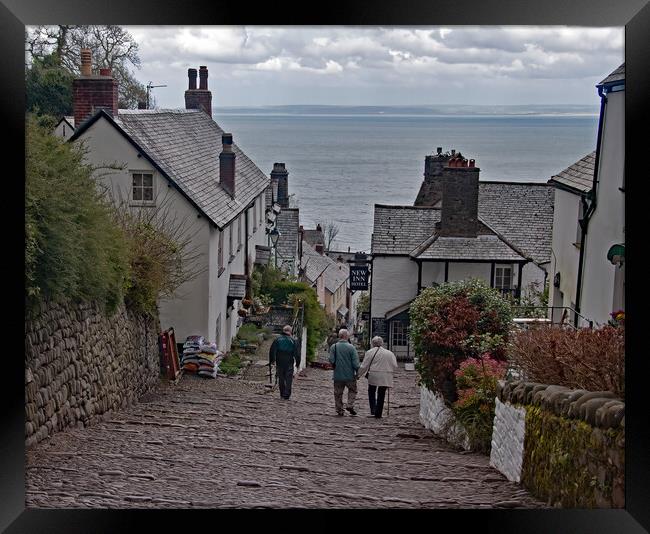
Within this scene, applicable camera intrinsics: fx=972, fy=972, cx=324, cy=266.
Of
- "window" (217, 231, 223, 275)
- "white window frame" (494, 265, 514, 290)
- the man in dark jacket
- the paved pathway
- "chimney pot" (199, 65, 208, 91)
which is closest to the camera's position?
the paved pathway

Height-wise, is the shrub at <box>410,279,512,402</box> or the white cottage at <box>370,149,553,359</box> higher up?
the white cottage at <box>370,149,553,359</box>

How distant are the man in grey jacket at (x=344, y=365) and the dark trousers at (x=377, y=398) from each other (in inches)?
9.8

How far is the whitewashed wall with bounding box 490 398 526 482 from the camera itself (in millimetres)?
8453

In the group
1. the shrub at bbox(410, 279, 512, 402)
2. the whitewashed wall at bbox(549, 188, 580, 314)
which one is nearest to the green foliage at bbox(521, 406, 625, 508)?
the shrub at bbox(410, 279, 512, 402)

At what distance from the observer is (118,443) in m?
9.42

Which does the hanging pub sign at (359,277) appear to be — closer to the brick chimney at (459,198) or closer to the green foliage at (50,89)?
the brick chimney at (459,198)

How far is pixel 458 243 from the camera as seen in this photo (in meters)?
24.1

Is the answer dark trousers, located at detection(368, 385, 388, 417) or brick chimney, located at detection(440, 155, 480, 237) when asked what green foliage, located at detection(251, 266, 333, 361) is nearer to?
brick chimney, located at detection(440, 155, 480, 237)

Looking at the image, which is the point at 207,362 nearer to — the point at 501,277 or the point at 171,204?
the point at 171,204

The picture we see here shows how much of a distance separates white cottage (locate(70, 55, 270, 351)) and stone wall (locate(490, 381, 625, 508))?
10.2 m

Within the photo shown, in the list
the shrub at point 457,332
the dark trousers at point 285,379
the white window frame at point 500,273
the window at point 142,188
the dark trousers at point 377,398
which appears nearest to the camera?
the shrub at point 457,332

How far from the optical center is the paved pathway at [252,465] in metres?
7.43
